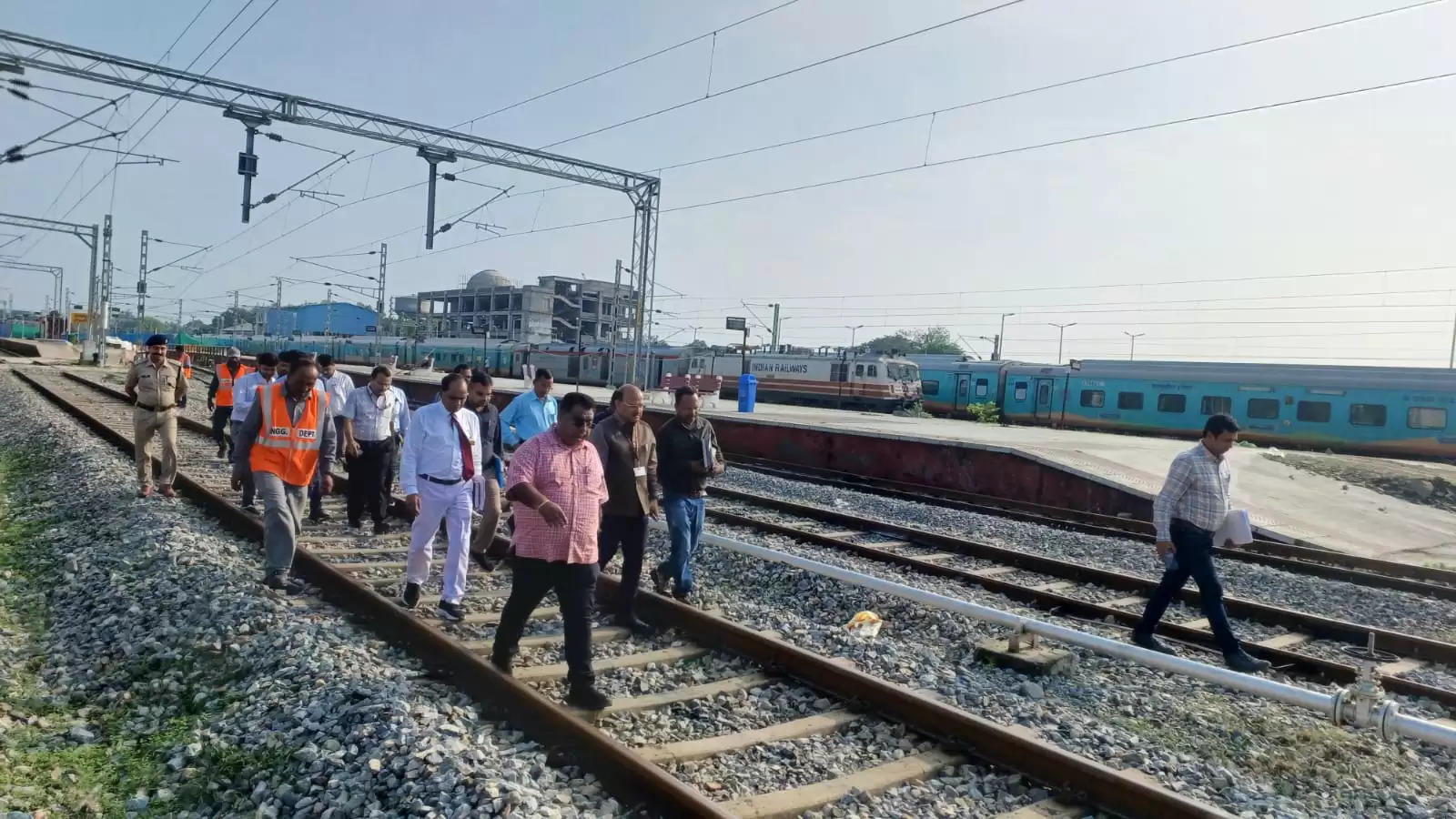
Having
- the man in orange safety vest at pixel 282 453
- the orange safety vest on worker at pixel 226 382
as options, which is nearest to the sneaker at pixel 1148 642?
the man in orange safety vest at pixel 282 453

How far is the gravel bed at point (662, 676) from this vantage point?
557 cm

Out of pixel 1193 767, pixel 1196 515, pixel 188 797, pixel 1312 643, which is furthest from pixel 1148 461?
pixel 188 797

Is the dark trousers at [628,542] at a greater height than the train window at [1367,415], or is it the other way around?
the train window at [1367,415]

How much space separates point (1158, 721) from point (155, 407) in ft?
34.2

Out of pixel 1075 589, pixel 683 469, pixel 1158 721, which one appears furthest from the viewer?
pixel 1075 589

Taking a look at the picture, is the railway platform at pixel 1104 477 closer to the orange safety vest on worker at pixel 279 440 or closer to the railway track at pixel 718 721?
the railway track at pixel 718 721

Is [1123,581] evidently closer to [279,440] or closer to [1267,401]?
[279,440]

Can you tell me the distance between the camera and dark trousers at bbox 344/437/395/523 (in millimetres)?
9547

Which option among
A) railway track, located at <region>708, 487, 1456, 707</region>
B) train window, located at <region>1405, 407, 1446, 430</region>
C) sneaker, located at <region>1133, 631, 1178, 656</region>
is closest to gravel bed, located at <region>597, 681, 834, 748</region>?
sneaker, located at <region>1133, 631, 1178, 656</region>

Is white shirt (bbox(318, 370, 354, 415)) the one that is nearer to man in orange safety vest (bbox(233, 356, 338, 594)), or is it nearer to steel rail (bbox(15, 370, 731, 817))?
steel rail (bbox(15, 370, 731, 817))

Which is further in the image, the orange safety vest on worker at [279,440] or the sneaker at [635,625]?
the orange safety vest on worker at [279,440]

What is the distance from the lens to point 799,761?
4691 mm

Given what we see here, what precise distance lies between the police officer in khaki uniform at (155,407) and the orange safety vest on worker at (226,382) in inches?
142

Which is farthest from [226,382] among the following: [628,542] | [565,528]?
[565,528]
